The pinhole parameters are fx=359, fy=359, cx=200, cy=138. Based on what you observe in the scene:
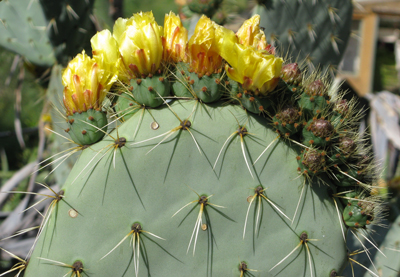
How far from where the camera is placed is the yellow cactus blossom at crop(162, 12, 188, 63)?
36.1 inches

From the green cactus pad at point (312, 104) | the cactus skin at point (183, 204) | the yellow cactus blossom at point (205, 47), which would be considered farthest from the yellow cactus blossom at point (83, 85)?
the green cactus pad at point (312, 104)

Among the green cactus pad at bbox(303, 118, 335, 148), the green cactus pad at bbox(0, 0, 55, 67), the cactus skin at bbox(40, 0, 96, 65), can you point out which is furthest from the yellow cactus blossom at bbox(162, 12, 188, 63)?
the green cactus pad at bbox(0, 0, 55, 67)

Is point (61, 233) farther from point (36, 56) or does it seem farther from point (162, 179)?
point (36, 56)

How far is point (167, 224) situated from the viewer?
864mm

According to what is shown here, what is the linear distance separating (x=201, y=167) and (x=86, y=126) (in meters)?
0.30

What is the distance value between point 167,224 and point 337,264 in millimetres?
460

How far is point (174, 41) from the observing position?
0.93 metres

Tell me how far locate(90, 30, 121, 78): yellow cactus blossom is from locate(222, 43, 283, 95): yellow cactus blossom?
28cm

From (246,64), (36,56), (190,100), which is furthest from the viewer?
(36,56)

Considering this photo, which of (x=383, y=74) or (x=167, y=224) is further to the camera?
(x=383, y=74)

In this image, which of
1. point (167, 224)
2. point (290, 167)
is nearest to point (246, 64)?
point (290, 167)

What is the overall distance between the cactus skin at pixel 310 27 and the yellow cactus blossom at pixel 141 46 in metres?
0.76

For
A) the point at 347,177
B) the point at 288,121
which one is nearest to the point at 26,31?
the point at 288,121

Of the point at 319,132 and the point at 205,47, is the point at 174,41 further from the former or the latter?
the point at 319,132
